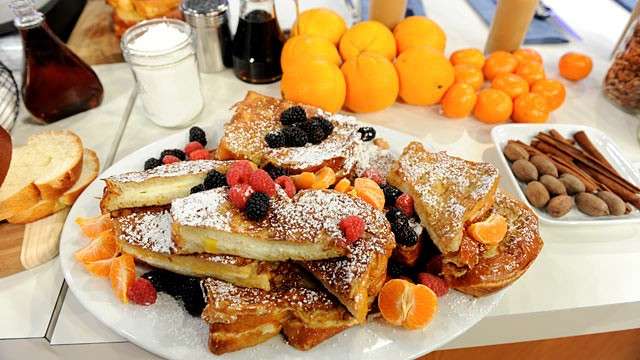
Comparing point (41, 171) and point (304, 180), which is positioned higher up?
point (304, 180)

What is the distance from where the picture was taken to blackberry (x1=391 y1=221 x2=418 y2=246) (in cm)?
114

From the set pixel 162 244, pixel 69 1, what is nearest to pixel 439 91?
pixel 162 244

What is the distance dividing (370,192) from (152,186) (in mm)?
542

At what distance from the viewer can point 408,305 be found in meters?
1.04

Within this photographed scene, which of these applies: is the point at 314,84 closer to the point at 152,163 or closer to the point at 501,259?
the point at 152,163

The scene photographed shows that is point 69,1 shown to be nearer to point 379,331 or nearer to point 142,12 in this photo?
point 142,12

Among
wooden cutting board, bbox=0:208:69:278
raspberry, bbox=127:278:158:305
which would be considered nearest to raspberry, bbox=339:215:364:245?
raspberry, bbox=127:278:158:305

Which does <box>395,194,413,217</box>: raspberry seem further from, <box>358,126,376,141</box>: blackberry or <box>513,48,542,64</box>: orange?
<box>513,48,542,64</box>: orange

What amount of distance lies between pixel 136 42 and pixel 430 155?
1.01 metres

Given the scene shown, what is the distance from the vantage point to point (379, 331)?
1.06 m

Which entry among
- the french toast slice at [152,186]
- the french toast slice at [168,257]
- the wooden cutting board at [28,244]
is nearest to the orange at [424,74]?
the french toast slice at [152,186]

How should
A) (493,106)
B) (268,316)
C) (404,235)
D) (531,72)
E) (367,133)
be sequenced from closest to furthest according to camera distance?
1. (268,316)
2. (404,235)
3. (367,133)
4. (493,106)
5. (531,72)

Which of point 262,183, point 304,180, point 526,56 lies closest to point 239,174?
point 262,183

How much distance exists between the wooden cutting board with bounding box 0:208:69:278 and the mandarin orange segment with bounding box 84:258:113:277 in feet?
0.70
